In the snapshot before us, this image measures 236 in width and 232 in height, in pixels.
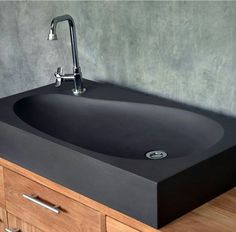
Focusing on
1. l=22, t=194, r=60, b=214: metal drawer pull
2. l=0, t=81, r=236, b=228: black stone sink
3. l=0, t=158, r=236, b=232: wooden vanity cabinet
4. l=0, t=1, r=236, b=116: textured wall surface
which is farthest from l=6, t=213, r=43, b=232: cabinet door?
l=0, t=1, r=236, b=116: textured wall surface

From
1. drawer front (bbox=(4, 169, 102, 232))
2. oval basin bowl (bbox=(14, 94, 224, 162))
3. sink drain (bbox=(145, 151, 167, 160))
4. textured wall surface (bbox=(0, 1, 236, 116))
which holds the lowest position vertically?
drawer front (bbox=(4, 169, 102, 232))

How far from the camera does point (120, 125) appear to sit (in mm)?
1825

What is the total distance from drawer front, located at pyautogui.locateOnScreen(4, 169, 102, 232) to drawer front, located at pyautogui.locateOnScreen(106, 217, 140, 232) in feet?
0.10

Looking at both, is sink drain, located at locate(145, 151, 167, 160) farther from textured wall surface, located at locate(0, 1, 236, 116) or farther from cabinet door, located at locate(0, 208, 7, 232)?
cabinet door, located at locate(0, 208, 7, 232)

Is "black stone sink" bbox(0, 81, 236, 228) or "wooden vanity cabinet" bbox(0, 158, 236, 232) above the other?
"black stone sink" bbox(0, 81, 236, 228)

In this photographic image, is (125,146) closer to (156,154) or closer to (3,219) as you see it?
(156,154)

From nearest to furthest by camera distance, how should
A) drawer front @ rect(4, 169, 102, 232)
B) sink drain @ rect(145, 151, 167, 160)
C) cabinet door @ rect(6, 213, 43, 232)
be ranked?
drawer front @ rect(4, 169, 102, 232), sink drain @ rect(145, 151, 167, 160), cabinet door @ rect(6, 213, 43, 232)

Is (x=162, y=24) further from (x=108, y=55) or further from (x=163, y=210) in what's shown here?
(x=163, y=210)

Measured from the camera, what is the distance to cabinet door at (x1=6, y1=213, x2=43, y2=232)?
69.6 inches

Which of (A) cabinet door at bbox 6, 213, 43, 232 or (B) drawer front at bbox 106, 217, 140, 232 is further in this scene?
(A) cabinet door at bbox 6, 213, 43, 232

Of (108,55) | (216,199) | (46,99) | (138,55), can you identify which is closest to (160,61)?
(138,55)

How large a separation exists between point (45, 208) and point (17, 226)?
8.0 inches

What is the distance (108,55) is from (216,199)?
0.73 metres

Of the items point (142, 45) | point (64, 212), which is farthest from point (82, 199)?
point (142, 45)
